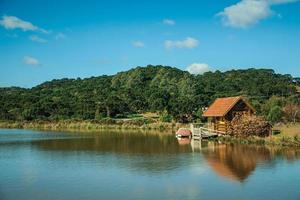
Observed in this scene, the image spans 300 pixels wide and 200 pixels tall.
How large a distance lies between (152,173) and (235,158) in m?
6.67

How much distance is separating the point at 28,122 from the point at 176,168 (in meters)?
49.4

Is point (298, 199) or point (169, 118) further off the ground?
point (169, 118)

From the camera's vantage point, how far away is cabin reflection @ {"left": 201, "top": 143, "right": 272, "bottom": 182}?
20397 millimetres

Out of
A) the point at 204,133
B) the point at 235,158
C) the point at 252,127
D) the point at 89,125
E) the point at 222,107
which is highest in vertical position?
the point at 222,107

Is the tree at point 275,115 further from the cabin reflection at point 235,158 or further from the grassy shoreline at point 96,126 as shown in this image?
the cabin reflection at point 235,158

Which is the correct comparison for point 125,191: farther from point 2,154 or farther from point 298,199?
point 2,154

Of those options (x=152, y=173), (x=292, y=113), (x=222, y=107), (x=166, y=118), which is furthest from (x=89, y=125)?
(x=152, y=173)

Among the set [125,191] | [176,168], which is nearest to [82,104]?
[176,168]

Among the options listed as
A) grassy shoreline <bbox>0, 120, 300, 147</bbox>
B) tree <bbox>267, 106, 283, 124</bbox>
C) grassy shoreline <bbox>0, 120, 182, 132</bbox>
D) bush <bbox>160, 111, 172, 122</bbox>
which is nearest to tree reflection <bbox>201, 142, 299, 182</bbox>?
grassy shoreline <bbox>0, 120, 300, 147</bbox>

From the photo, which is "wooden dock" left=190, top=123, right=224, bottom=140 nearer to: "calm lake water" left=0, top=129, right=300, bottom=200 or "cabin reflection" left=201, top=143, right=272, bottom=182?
"cabin reflection" left=201, top=143, right=272, bottom=182

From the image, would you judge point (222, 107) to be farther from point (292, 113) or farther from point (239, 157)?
point (239, 157)

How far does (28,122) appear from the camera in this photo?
→ 6681cm

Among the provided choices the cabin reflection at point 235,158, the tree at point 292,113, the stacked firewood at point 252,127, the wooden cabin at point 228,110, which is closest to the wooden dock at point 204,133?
the wooden cabin at point 228,110

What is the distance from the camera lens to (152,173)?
66.1 feet
